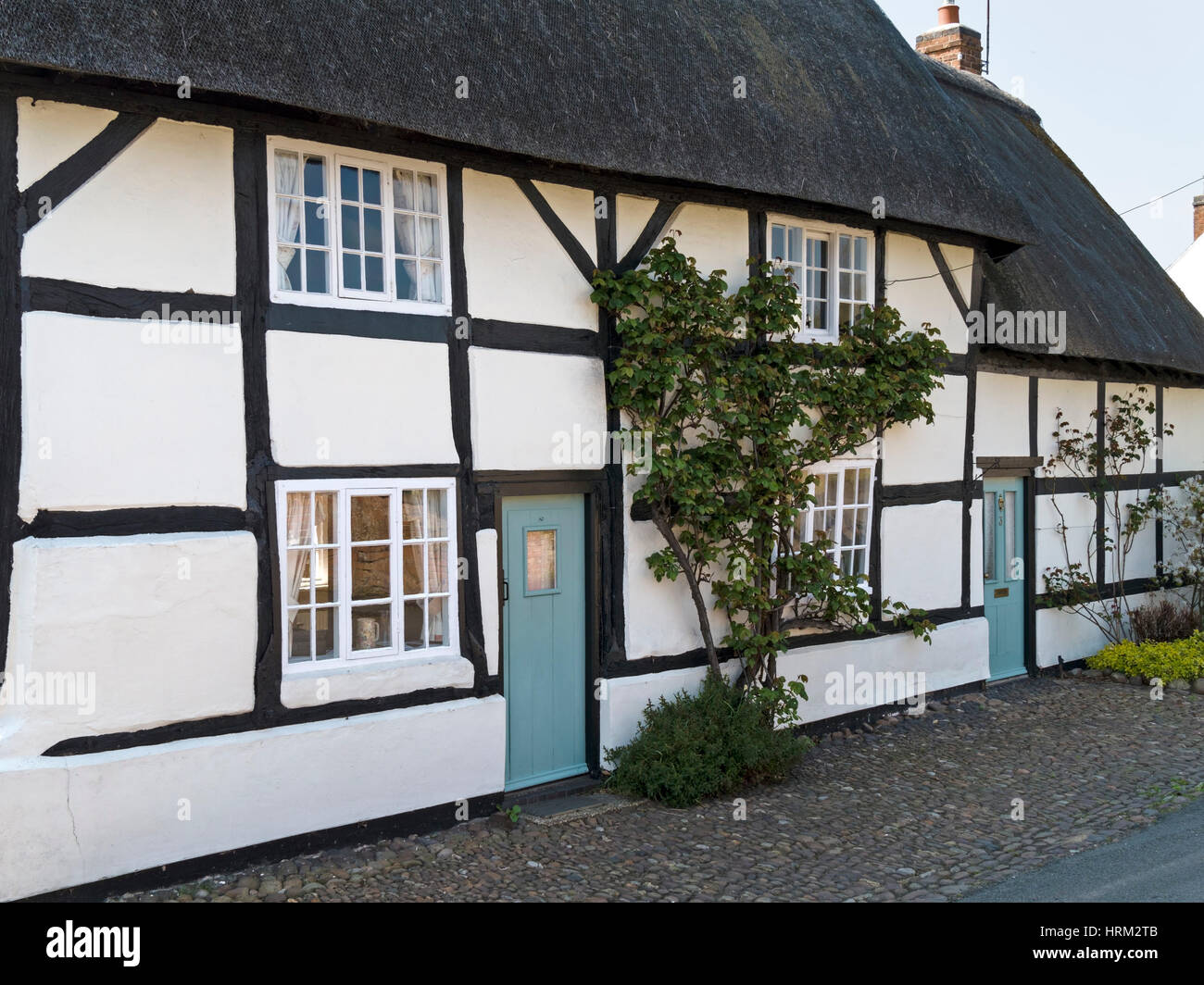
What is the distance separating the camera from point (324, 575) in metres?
6.05

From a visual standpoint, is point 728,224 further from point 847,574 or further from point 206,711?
point 206,711

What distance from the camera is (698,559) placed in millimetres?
7680

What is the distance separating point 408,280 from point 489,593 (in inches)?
76.1

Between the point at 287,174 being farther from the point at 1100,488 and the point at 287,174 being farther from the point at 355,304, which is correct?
the point at 1100,488

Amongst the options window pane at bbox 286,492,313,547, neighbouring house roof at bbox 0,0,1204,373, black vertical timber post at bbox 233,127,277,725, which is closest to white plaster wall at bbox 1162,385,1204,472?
neighbouring house roof at bbox 0,0,1204,373

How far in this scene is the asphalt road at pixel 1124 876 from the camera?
537 cm

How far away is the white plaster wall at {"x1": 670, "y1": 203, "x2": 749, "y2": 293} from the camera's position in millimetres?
7891

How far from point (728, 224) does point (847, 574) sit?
2910 mm

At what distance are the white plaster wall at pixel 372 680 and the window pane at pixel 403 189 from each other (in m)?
2.65

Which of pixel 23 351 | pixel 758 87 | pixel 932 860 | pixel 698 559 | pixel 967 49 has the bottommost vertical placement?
pixel 932 860

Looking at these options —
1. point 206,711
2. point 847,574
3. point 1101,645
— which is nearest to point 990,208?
point 847,574

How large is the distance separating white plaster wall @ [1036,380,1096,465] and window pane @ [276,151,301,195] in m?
8.12

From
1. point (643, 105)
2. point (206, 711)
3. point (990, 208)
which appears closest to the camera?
point (206, 711)
